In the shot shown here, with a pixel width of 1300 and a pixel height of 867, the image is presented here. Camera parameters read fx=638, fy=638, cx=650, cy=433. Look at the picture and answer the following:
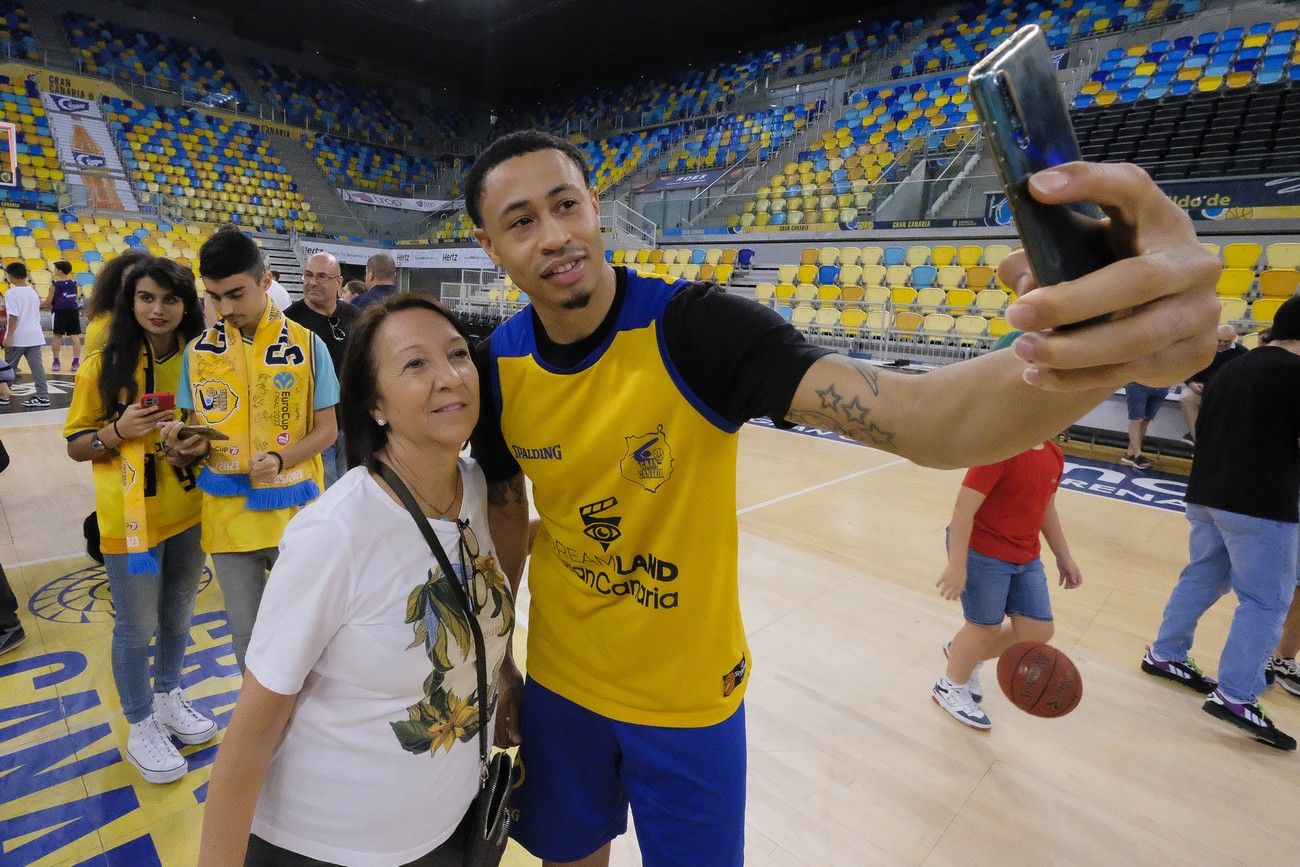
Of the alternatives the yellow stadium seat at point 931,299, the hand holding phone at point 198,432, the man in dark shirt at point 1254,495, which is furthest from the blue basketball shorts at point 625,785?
the yellow stadium seat at point 931,299

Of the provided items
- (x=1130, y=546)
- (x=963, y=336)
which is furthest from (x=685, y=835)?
(x=963, y=336)

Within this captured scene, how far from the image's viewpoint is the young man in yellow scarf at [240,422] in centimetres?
205

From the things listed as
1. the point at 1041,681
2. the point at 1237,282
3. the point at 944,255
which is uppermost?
the point at 944,255

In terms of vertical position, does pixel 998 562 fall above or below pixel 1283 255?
below

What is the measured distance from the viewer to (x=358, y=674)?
107cm

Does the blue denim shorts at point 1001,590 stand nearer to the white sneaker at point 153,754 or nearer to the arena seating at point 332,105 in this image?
the white sneaker at point 153,754

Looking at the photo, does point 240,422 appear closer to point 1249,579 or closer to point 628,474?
point 628,474

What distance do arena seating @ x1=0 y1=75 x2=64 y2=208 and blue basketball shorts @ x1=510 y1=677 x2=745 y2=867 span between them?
20170 millimetres

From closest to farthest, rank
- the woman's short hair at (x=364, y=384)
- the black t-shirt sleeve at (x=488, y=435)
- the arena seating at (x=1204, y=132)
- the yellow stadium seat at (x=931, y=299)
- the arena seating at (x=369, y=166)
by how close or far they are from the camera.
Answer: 1. the woman's short hair at (x=364, y=384)
2. the black t-shirt sleeve at (x=488, y=435)
3. the arena seating at (x=1204, y=132)
4. the yellow stadium seat at (x=931, y=299)
5. the arena seating at (x=369, y=166)

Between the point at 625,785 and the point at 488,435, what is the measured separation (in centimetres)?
79

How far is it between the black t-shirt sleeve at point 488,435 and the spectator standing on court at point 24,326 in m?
8.70

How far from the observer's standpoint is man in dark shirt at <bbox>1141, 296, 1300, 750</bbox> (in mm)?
2619

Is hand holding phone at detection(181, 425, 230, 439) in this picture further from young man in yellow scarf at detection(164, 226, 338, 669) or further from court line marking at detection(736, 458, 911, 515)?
court line marking at detection(736, 458, 911, 515)

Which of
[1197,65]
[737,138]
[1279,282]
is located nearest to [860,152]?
[737,138]
